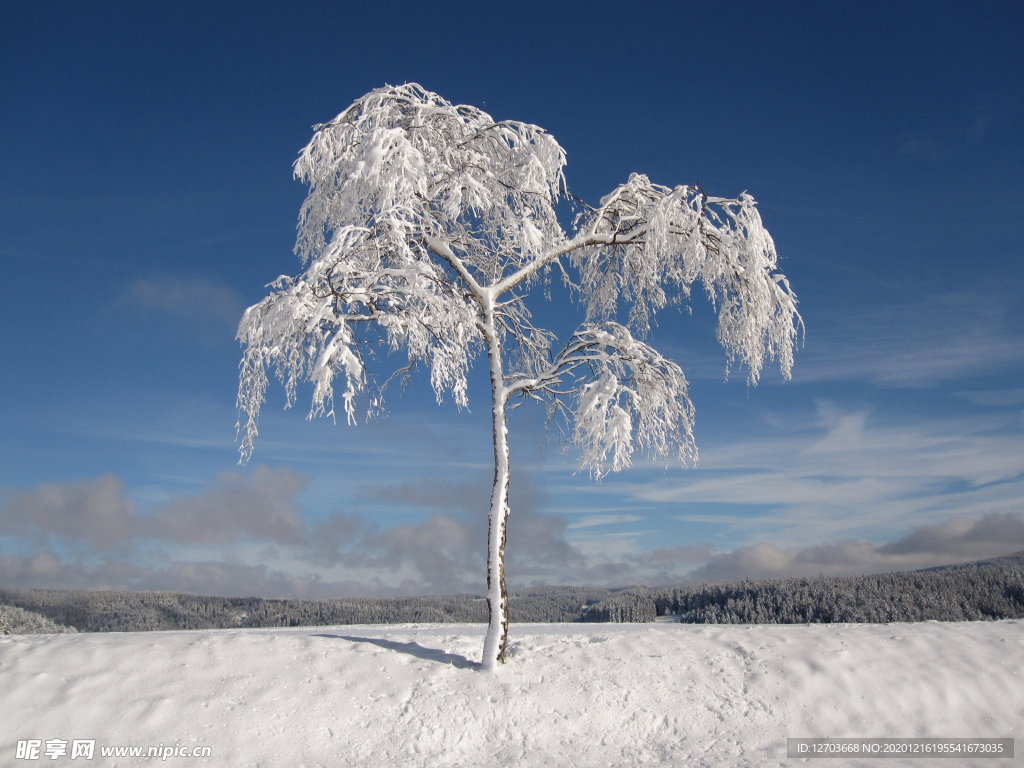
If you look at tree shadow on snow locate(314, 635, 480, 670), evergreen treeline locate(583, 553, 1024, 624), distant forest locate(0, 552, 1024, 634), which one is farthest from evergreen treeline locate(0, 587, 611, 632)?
tree shadow on snow locate(314, 635, 480, 670)

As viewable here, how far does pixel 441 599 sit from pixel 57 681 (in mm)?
32929

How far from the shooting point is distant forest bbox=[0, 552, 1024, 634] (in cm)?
1477

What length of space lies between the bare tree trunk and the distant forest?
8.33m

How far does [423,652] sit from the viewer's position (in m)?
Answer: 8.71

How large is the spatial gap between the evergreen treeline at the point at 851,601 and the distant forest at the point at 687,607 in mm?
26

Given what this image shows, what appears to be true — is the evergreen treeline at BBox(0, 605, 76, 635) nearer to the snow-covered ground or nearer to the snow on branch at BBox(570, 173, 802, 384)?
the snow-covered ground

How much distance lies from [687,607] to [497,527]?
13.3 m

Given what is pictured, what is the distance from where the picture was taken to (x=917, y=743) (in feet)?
23.4

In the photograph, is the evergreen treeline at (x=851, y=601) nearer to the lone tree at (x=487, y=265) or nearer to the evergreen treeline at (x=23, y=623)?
the lone tree at (x=487, y=265)

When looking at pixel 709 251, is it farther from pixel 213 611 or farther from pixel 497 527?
pixel 213 611

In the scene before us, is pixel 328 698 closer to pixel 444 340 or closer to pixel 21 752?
pixel 21 752

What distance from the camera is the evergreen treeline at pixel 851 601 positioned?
47.3 ft

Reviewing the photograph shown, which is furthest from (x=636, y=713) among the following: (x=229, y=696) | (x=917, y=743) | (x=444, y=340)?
(x=444, y=340)

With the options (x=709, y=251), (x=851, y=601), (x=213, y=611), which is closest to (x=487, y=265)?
(x=709, y=251)
